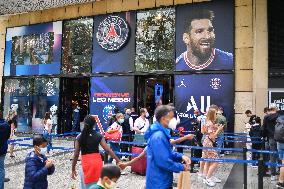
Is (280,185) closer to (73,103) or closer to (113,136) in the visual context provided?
(113,136)

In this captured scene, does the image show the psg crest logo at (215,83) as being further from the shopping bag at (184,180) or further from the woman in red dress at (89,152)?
the shopping bag at (184,180)

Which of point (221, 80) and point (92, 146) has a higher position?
point (221, 80)

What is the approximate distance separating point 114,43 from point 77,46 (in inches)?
85.9

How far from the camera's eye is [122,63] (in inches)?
667

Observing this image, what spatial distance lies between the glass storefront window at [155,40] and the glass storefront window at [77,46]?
2.80m

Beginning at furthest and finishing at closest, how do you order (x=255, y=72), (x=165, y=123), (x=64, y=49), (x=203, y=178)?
1. (x=64, y=49)
2. (x=255, y=72)
3. (x=203, y=178)
4. (x=165, y=123)

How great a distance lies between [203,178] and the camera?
8.46 meters

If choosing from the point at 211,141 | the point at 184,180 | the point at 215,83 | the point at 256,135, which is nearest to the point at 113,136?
the point at 211,141

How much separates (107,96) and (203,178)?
946 centimetres

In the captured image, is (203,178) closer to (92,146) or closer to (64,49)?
(92,146)

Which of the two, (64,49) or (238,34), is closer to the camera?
(238,34)

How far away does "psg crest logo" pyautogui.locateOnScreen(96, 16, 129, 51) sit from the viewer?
17.1m

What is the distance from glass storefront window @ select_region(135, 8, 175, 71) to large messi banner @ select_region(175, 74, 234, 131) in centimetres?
117

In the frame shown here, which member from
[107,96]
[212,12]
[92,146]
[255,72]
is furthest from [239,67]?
[92,146]
